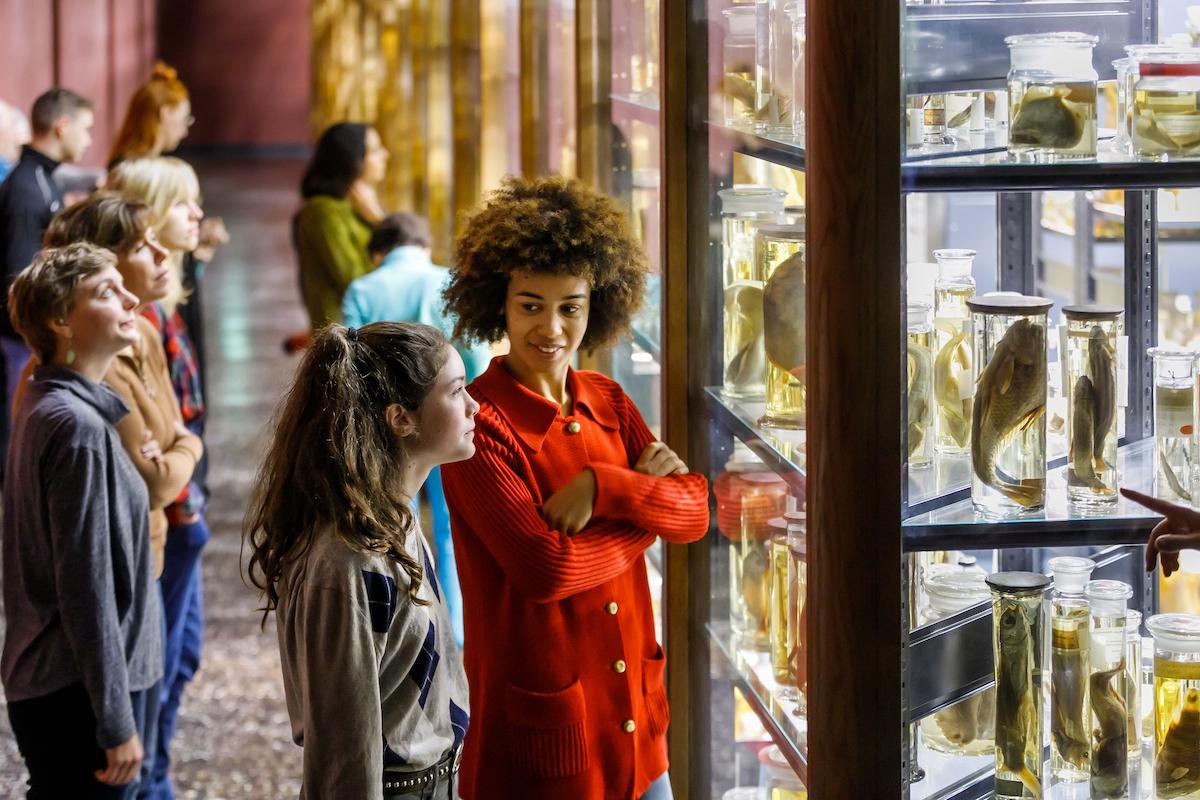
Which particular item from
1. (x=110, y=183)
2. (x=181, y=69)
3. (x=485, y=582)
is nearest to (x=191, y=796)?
(x=110, y=183)

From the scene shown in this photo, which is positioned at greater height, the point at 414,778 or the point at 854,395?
the point at 854,395

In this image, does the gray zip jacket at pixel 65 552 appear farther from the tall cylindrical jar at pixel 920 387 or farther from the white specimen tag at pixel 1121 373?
the white specimen tag at pixel 1121 373

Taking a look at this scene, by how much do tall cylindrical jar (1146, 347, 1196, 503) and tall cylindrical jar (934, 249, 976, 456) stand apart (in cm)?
25

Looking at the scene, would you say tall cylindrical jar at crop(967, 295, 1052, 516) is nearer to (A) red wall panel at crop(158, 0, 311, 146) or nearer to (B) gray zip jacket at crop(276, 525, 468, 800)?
(B) gray zip jacket at crop(276, 525, 468, 800)

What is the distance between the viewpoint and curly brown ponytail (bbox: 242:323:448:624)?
6.59 ft

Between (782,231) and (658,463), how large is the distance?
42 cm

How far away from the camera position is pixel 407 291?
495cm

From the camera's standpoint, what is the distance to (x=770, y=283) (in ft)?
8.33

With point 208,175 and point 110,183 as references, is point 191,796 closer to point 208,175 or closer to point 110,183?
point 110,183

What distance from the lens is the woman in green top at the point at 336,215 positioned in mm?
6645

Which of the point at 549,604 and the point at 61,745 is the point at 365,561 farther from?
the point at 61,745

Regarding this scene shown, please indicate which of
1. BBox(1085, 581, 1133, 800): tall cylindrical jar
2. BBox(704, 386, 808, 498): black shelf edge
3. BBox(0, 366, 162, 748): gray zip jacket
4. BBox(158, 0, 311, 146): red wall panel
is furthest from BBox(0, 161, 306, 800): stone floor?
BBox(158, 0, 311, 146): red wall panel

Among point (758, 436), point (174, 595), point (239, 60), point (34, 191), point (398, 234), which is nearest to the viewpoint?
point (758, 436)

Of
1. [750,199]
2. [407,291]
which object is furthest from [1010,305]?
[407,291]
